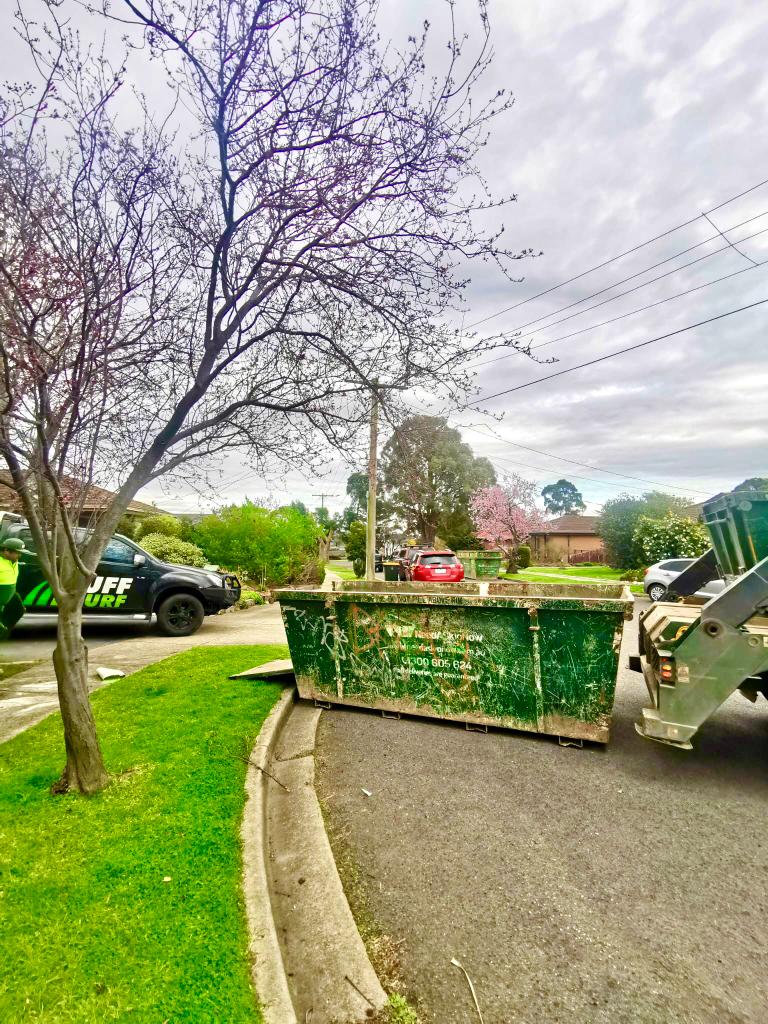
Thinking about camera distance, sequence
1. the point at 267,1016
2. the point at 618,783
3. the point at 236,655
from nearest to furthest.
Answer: the point at 267,1016, the point at 618,783, the point at 236,655

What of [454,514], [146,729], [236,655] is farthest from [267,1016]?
[454,514]

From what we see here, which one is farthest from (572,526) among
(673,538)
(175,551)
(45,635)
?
(45,635)

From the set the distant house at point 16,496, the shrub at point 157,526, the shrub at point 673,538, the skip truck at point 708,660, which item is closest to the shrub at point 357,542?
the shrub at point 157,526

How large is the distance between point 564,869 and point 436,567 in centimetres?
1676

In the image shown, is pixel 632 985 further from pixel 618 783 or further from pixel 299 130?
pixel 299 130

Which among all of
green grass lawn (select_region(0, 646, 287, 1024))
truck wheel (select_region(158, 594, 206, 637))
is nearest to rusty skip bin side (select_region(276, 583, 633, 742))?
green grass lawn (select_region(0, 646, 287, 1024))

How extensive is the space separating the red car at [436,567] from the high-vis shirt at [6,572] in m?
14.2

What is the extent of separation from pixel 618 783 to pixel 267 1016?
2.88 meters

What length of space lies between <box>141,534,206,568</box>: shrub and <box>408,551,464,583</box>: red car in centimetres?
768

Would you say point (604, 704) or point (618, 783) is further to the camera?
point (604, 704)

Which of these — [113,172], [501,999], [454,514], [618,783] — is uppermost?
[454,514]

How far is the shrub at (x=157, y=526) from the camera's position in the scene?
18.8 meters

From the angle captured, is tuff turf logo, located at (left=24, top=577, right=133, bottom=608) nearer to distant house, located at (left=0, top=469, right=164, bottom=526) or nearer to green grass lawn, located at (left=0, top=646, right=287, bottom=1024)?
distant house, located at (left=0, top=469, right=164, bottom=526)

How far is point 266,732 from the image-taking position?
4555mm
